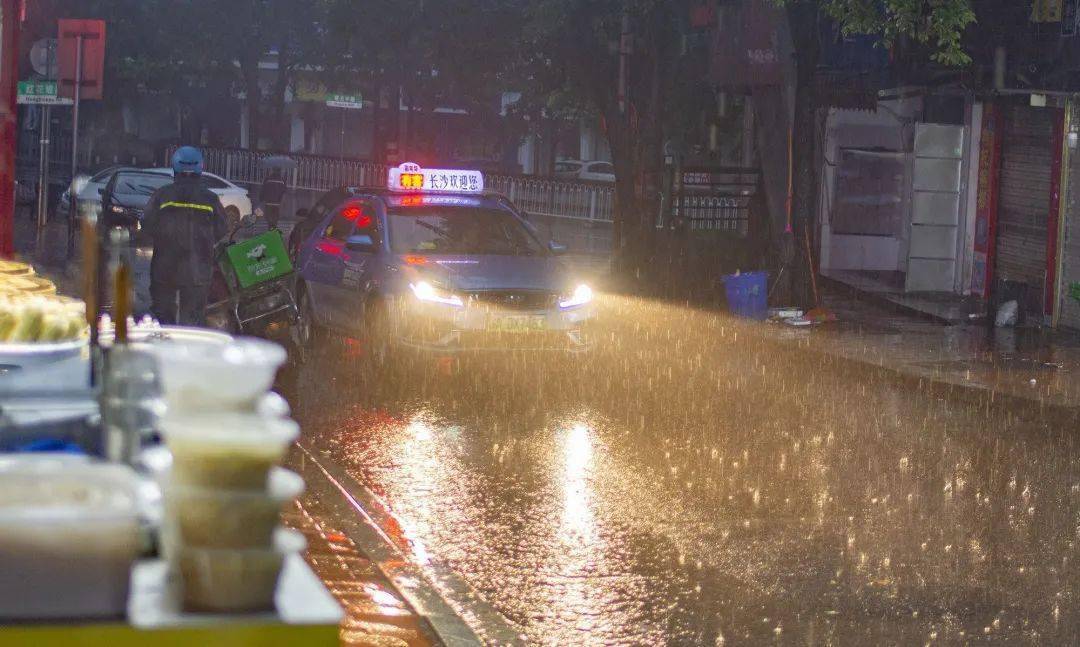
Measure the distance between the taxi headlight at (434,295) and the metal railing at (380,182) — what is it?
18.2 meters

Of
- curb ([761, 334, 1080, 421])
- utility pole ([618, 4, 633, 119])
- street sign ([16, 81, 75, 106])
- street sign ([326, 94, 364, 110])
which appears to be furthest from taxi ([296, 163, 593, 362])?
street sign ([326, 94, 364, 110])

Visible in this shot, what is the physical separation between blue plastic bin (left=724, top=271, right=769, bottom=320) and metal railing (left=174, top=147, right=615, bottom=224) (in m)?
12.5

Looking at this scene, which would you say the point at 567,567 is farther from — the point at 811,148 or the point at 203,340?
the point at 811,148

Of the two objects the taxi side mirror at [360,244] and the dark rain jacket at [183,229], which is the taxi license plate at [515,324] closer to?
the taxi side mirror at [360,244]

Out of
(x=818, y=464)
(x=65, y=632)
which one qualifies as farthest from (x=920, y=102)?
(x=65, y=632)

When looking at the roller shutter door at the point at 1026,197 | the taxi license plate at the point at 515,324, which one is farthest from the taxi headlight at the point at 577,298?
the roller shutter door at the point at 1026,197

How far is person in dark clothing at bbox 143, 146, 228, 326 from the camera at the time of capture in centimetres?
1228

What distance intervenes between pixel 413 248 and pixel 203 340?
10412 millimetres

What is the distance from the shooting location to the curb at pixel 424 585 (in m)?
6.75

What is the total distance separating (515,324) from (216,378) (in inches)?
438

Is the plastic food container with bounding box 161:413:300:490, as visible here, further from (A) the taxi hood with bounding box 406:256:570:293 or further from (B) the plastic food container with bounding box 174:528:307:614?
(A) the taxi hood with bounding box 406:256:570:293

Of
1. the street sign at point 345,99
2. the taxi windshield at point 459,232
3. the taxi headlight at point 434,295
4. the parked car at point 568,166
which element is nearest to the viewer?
the taxi headlight at point 434,295

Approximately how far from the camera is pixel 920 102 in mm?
24734

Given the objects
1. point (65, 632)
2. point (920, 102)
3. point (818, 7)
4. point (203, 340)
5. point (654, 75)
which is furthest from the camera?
point (654, 75)
